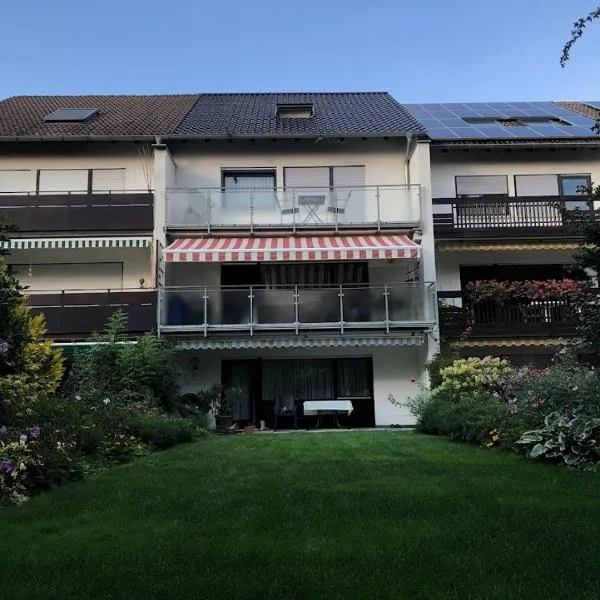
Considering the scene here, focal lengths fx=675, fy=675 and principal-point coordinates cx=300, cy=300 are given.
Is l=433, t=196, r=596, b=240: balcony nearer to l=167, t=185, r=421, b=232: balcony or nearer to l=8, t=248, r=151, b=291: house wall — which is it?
l=167, t=185, r=421, b=232: balcony

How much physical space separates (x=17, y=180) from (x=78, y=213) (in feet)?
10.0

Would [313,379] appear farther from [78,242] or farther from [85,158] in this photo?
[85,158]

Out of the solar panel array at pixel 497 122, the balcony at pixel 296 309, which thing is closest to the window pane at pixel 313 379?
the balcony at pixel 296 309

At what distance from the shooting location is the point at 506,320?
2000cm

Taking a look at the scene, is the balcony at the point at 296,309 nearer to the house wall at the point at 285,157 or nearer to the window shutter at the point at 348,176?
the window shutter at the point at 348,176

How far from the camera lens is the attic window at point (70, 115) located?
23.0m

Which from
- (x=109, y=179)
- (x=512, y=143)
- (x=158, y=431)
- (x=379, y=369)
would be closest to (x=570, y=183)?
(x=512, y=143)

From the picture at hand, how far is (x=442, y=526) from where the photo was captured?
18.6 feet

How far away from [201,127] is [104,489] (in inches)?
637

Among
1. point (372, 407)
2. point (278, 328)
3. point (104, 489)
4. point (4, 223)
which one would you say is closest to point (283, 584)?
point (104, 489)

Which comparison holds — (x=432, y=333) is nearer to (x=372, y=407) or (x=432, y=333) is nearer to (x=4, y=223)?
(x=372, y=407)

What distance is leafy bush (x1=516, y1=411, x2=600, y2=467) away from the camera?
8961 millimetres

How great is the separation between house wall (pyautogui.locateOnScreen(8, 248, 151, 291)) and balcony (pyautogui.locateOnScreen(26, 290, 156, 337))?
1.94 m

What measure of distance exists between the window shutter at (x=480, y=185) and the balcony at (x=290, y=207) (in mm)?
2623
